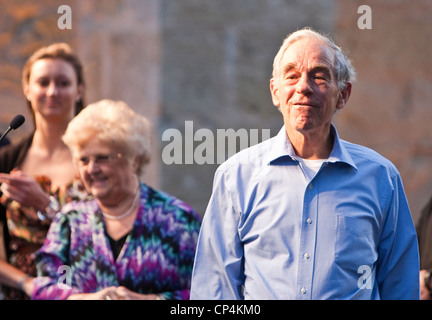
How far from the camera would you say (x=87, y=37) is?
4.04 metres

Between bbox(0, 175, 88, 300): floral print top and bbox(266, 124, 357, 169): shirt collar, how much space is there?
1143 millimetres

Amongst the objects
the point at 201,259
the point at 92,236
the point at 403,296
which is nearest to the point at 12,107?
the point at 92,236

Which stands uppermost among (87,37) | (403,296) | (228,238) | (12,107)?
(87,37)

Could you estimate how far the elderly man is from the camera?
241 centimetres

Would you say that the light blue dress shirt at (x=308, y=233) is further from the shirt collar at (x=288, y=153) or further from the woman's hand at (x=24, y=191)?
the woman's hand at (x=24, y=191)

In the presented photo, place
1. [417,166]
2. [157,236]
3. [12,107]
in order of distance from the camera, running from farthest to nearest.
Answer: [417,166], [12,107], [157,236]

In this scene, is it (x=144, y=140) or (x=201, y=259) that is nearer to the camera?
(x=201, y=259)

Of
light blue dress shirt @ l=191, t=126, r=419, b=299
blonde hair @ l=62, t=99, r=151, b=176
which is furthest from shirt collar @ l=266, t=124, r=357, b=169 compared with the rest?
blonde hair @ l=62, t=99, r=151, b=176

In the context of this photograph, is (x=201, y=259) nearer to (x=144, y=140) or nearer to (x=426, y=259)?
(x=144, y=140)

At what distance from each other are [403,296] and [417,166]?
2257 mm

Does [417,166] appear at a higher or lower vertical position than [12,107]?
lower
